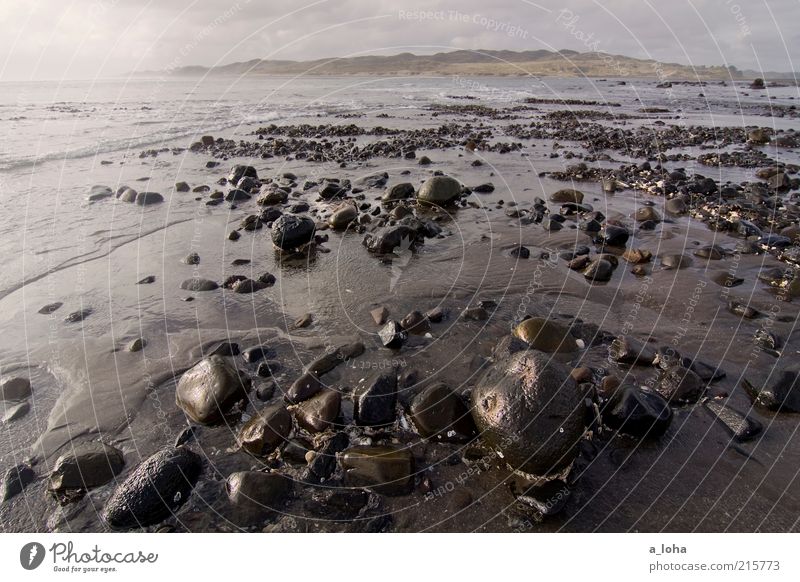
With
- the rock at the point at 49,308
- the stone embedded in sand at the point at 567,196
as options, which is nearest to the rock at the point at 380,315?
the rock at the point at 49,308

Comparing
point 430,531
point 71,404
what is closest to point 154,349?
point 71,404

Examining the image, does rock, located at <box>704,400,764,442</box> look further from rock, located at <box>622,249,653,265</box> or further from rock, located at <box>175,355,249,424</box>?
rock, located at <box>175,355,249,424</box>

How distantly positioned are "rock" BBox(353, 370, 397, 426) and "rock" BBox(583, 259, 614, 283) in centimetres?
524

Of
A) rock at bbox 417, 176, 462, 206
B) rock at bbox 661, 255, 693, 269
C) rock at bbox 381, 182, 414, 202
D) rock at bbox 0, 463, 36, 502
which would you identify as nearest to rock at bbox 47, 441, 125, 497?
rock at bbox 0, 463, 36, 502

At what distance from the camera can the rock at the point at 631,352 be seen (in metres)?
6.30

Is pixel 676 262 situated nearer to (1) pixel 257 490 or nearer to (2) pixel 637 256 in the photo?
(2) pixel 637 256

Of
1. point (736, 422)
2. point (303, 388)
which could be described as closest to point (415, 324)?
point (303, 388)

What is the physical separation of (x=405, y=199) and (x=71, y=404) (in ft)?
33.0

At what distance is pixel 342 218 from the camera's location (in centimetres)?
1175

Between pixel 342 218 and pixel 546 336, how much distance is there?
22.3 feet

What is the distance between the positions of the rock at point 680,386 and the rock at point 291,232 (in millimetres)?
7737

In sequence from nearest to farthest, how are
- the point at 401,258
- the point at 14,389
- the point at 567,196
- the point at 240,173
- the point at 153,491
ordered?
the point at 153,491
the point at 14,389
the point at 401,258
the point at 567,196
the point at 240,173
